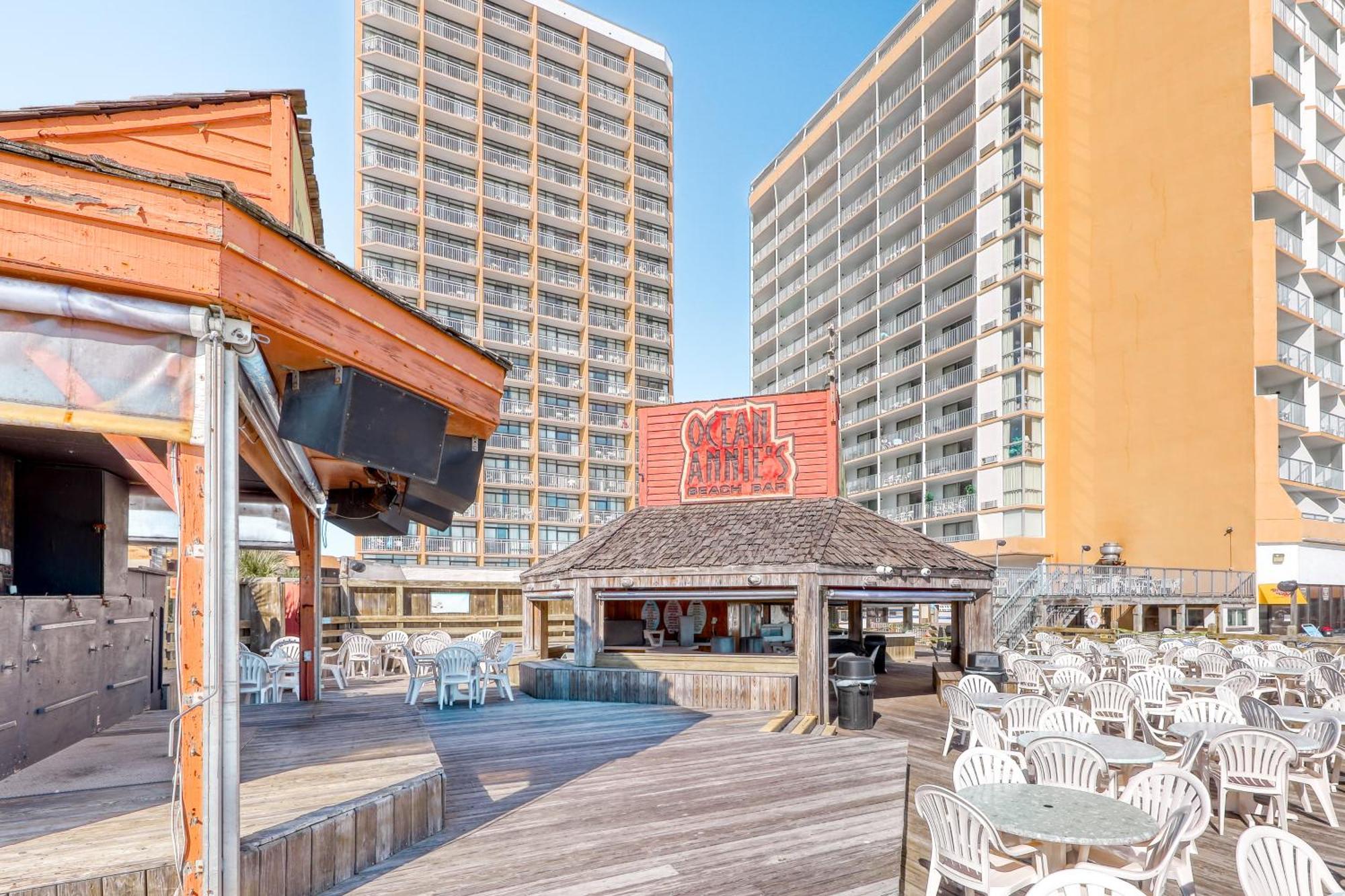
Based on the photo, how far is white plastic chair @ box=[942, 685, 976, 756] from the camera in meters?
9.02

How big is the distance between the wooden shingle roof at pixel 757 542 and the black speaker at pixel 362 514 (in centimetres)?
457

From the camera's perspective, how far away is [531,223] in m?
53.0

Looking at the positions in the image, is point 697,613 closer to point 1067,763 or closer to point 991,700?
point 991,700

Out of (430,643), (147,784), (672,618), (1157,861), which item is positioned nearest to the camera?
(1157,861)

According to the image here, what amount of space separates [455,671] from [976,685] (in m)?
7.56

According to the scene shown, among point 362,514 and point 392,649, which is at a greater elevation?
point 362,514

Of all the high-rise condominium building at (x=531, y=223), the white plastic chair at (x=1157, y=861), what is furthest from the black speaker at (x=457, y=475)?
the high-rise condominium building at (x=531, y=223)

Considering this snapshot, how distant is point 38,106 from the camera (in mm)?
5371

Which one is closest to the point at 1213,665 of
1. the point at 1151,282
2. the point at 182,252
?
the point at 182,252

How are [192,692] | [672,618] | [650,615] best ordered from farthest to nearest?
[672,618] < [650,615] < [192,692]

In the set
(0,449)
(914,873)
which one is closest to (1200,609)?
(914,873)

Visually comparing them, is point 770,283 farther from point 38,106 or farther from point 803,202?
point 38,106

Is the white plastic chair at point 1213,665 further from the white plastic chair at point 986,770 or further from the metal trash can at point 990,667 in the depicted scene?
the white plastic chair at point 986,770

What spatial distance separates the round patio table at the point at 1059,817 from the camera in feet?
14.4
